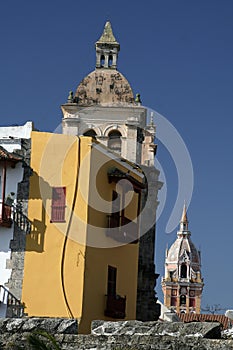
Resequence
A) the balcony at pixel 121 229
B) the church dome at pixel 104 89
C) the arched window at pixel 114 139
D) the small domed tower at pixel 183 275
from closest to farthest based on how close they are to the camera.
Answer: the balcony at pixel 121 229
the arched window at pixel 114 139
the church dome at pixel 104 89
the small domed tower at pixel 183 275

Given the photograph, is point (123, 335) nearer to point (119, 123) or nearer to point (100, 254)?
point (100, 254)

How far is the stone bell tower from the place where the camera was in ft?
123

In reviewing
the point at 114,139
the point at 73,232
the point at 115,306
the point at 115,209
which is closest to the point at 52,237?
the point at 73,232

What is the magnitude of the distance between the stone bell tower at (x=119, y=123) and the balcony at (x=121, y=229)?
5457 millimetres

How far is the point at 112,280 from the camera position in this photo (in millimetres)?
28812

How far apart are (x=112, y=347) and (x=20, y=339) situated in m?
1.26

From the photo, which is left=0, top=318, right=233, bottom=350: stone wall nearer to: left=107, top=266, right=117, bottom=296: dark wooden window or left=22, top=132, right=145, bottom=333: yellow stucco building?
left=22, top=132, right=145, bottom=333: yellow stucco building

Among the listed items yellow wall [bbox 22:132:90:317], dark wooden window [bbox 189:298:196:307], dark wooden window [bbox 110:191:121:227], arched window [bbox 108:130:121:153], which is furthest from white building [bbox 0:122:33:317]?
dark wooden window [bbox 189:298:196:307]

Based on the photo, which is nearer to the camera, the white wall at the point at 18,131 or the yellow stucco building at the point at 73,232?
the yellow stucco building at the point at 73,232

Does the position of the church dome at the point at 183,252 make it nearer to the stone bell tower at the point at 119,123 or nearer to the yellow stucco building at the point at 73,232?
the stone bell tower at the point at 119,123

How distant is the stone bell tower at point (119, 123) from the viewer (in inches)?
1481

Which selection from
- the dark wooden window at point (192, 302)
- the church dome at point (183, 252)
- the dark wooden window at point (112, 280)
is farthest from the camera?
the church dome at point (183, 252)

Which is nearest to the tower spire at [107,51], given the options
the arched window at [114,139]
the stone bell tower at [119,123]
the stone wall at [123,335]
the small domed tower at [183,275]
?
the stone bell tower at [119,123]

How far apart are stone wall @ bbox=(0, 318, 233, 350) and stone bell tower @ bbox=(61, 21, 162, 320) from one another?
2477 centimetres
